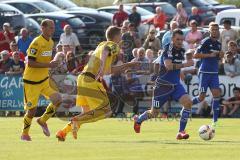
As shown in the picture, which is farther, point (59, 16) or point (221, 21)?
point (59, 16)

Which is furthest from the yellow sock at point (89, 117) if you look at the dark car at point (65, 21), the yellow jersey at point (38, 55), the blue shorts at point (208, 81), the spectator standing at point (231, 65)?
the dark car at point (65, 21)

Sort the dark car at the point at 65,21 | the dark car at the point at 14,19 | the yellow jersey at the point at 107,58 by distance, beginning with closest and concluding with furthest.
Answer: the yellow jersey at the point at 107,58 → the dark car at the point at 14,19 → the dark car at the point at 65,21

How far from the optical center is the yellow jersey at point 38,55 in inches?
812

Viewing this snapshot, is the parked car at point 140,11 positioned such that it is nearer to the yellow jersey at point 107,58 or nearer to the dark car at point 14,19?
the dark car at point 14,19

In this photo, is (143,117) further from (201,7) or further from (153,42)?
(201,7)

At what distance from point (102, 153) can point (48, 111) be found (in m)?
4.59

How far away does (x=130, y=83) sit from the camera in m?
31.0

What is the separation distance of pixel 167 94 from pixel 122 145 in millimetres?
2712

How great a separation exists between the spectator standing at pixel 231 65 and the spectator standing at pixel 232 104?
0.53 m

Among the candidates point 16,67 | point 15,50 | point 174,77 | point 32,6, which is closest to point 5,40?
point 15,50

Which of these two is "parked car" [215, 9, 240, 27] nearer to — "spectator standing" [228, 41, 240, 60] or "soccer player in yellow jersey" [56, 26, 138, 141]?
→ "spectator standing" [228, 41, 240, 60]

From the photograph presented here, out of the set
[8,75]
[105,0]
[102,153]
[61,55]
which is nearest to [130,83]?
[61,55]

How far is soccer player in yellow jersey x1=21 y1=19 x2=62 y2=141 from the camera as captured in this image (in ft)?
67.6

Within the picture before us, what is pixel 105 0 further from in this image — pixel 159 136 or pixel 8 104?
pixel 159 136
